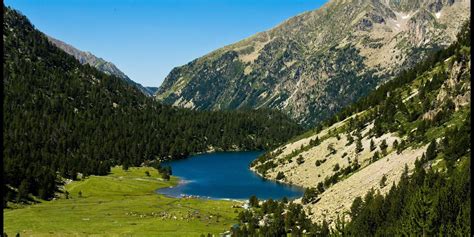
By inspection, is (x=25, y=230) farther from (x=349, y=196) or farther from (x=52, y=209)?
(x=349, y=196)

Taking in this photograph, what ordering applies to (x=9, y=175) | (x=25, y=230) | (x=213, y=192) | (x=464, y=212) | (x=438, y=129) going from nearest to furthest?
1. (x=464, y=212)
2. (x=25, y=230)
3. (x=438, y=129)
4. (x=9, y=175)
5. (x=213, y=192)

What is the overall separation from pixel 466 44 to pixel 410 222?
136 metres

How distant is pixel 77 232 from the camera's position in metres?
111

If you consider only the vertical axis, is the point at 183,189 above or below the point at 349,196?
above

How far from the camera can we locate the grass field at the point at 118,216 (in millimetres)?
113188

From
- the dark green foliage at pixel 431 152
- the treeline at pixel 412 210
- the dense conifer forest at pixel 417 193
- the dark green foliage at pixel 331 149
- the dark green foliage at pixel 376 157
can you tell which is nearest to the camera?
the treeline at pixel 412 210

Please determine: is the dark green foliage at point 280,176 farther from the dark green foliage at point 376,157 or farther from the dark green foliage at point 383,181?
the dark green foliage at point 383,181

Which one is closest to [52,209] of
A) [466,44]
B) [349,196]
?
[349,196]

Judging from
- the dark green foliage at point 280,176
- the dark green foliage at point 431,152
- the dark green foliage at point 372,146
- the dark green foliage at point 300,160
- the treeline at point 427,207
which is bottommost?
the treeline at point 427,207

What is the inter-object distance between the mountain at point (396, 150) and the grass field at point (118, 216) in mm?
26830

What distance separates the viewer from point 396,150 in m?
142

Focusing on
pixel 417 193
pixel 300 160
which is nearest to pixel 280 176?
pixel 300 160

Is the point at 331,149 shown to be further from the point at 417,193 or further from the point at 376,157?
the point at 417,193

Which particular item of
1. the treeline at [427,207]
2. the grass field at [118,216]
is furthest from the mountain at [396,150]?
the grass field at [118,216]
